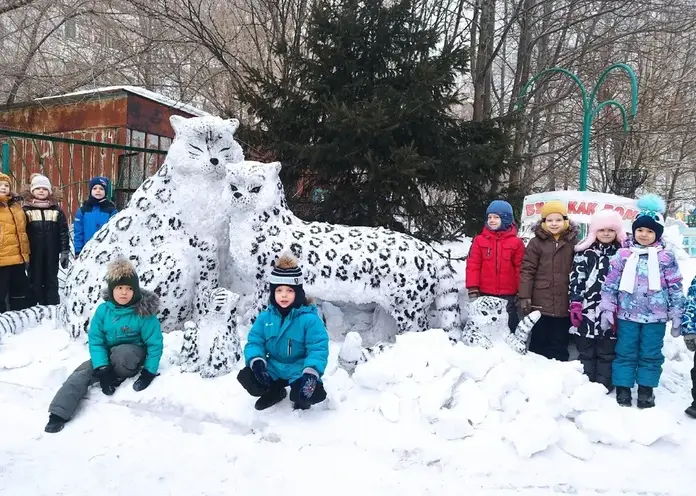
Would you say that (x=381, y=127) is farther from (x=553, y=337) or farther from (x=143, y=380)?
(x=143, y=380)

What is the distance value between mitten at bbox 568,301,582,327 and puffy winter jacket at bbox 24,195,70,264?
4862mm

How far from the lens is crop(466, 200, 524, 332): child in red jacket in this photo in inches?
169

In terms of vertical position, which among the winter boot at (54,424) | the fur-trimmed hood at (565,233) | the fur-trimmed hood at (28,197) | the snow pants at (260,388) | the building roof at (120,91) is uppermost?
the building roof at (120,91)

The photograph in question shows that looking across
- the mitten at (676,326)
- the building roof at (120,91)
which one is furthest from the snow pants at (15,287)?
the mitten at (676,326)

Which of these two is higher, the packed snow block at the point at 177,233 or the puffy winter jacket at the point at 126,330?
the packed snow block at the point at 177,233

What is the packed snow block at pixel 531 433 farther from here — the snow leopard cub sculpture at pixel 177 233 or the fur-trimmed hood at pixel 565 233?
the snow leopard cub sculpture at pixel 177 233

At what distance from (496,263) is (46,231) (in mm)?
4448

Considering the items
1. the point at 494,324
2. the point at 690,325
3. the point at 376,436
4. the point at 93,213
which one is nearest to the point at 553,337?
the point at 494,324

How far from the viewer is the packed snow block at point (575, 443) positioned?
9.71 ft

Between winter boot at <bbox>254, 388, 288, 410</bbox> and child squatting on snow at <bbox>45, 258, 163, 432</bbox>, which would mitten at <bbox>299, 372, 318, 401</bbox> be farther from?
child squatting on snow at <bbox>45, 258, 163, 432</bbox>

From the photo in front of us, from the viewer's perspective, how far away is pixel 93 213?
509 centimetres

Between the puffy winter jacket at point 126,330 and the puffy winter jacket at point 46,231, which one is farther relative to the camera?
the puffy winter jacket at point 46,231

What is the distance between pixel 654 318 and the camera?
3.61m

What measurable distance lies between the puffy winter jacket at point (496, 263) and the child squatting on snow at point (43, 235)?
13.3 feet
